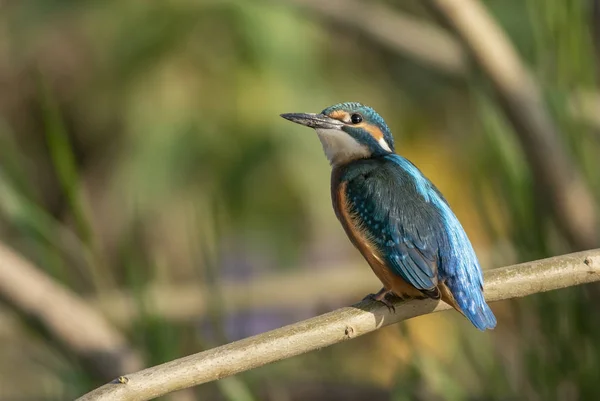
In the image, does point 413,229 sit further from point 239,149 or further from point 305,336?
point 239,149

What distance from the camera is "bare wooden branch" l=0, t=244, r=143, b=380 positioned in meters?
2.26

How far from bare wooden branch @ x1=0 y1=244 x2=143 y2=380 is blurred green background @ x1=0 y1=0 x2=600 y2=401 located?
0.23 meters

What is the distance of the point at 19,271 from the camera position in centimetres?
227

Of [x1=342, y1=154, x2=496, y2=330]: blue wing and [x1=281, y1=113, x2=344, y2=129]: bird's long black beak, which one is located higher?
[x1=281, y1=113, x2=344, y2=129]: bird's long black beak

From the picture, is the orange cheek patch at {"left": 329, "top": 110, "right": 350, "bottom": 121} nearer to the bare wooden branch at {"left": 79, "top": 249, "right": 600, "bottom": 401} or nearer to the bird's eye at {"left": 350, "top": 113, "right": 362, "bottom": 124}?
the bird's eye at {"left": 350, "top": 113, "right": 362, "bottom": 124}

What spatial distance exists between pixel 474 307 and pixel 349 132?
524mm

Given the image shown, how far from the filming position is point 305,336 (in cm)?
148

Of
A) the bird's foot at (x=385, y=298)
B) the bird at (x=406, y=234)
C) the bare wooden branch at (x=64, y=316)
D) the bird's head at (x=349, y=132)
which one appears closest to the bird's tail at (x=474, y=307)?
the bird at (x=406, y=234)

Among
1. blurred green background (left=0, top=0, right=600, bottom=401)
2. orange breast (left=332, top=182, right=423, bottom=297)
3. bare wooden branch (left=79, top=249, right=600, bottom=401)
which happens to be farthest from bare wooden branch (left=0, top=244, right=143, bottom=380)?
bare wooden branch (left=79, top=249, right=600, bottom=401)

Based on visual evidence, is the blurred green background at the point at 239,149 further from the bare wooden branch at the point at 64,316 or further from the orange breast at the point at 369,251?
the orange breast at the point at 369,251

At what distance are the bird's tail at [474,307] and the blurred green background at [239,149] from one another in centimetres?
85

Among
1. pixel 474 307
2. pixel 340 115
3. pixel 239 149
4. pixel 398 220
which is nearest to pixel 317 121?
pixel 340 115

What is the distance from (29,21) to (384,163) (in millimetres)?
2542

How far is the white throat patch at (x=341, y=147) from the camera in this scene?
6.82ft
